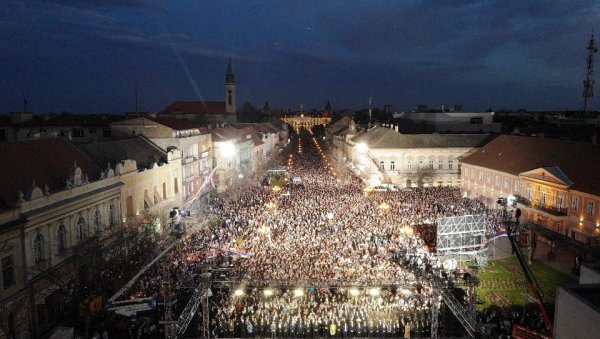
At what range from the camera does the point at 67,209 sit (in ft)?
77.3

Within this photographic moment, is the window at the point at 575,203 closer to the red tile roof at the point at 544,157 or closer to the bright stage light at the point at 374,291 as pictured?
the red tile roof at the point at 544,157

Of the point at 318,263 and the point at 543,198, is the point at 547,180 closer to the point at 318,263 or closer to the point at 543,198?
the point at 543,198

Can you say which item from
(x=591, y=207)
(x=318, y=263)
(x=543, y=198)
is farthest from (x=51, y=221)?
(x=543, y=198)

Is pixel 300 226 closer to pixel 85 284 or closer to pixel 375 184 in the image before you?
pixel 85 284

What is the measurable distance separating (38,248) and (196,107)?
100 meters

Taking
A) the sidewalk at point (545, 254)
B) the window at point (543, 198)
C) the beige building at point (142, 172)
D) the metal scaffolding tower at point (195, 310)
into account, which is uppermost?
the beige building at point (142, 172)

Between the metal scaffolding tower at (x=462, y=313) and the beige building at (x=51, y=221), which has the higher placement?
the beige building at (x=51, y=221)

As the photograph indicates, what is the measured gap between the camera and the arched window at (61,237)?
22.9m

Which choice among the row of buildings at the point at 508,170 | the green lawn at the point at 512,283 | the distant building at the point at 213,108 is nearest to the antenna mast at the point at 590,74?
the row of buildings at the point at 508,170

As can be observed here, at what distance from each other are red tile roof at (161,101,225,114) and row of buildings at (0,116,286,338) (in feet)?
246

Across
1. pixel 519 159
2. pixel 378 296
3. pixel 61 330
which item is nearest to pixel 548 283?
pixel 378 296

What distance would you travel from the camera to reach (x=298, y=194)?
146 feet

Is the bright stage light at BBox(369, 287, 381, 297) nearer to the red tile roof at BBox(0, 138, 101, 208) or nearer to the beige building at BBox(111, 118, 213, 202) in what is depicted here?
the red tile roof at BBox(0, 138, 101, 208)

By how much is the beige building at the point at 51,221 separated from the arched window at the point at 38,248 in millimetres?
44
